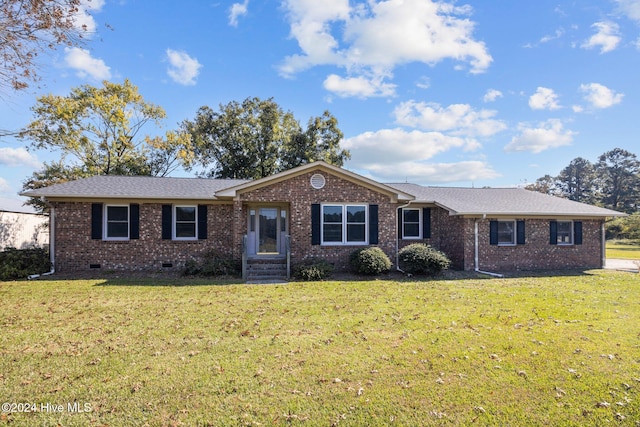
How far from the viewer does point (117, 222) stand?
1359cm

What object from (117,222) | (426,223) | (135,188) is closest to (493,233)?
(426,223)

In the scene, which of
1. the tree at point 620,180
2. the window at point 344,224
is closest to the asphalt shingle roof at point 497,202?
the window at point 344,224

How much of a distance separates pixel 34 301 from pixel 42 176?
A: 69.1 feet

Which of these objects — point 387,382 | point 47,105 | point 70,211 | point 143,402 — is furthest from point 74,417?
point 47,105

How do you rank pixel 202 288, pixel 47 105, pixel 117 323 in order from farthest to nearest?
pixel 47 105 → pixel 202 288 → pixel 117 323

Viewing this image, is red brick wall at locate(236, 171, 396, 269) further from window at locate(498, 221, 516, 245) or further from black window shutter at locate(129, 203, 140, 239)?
window at locate(498, 221, 516, 245)

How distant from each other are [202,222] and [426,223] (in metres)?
9.80

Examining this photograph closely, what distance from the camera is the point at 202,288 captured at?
10.4m

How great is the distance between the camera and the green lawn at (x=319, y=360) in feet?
11.8

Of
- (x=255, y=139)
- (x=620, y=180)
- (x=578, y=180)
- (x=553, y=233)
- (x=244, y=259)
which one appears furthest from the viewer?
(x=578, y=180)

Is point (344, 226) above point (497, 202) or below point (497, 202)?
below

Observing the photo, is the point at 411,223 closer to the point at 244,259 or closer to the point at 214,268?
the point at 244,259

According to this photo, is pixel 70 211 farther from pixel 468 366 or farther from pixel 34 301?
pixel 468 366

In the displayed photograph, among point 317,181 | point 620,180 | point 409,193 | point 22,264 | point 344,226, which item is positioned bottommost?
point 22,264
